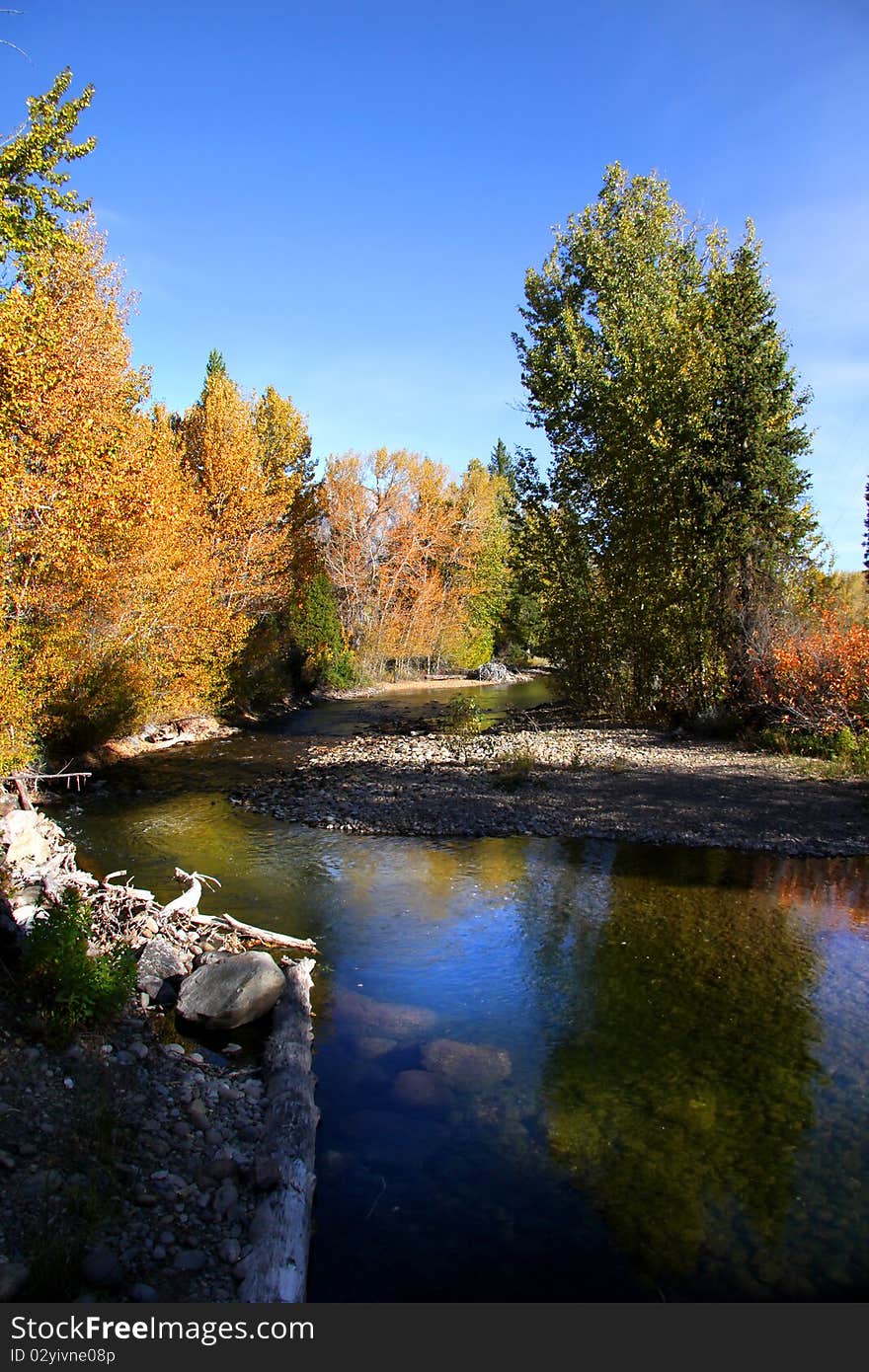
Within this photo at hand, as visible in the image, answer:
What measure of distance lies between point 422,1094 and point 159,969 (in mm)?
2835

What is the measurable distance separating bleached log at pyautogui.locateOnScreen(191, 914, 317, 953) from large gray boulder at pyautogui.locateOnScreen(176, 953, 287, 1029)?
3.88 ft

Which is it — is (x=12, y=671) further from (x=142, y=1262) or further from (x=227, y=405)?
(x=227, y=405)

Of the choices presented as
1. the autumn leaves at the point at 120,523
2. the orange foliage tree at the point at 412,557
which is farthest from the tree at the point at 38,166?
the orange foliage tree at the point at 412,557

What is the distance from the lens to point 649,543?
859 inches

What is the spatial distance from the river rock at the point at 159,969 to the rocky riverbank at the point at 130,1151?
0.02 metres

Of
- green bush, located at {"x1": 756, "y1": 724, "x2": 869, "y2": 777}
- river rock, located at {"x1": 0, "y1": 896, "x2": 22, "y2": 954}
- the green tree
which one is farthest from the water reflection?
the green tree

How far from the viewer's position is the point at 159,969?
24.5 ft

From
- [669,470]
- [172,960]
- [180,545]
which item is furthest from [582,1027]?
[180,545]

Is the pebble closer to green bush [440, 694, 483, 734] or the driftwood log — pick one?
the driftwood log

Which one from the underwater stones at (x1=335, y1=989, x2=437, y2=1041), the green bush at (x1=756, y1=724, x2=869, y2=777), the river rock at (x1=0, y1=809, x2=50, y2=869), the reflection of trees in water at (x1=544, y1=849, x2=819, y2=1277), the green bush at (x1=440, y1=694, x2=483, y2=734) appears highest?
the green bush at (x1=756, y1=724, x2=869, y2=777)

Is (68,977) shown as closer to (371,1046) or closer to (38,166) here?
(371,1046)

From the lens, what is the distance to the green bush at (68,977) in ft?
19.6

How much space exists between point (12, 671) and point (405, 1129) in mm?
12982

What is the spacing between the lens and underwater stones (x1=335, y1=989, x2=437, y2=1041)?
274 inches
